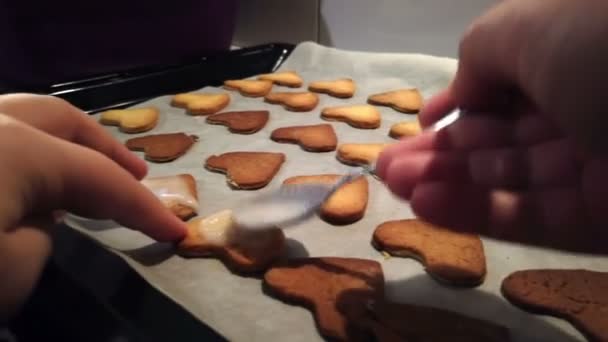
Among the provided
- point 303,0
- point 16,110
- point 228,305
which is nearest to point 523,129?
point 228,305

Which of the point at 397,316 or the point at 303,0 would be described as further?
the point at 303,0

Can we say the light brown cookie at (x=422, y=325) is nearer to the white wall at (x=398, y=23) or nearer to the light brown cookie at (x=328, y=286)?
the light brown cookie at (x=328, y=286)

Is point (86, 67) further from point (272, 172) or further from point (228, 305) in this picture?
point (228, 305)

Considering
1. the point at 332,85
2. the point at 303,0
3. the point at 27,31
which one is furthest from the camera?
the point at 303,0

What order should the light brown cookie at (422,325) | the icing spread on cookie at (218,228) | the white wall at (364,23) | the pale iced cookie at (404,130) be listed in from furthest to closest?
the white wall at (364,23)
the pale iced cookie at (404,130)
the icing spread on cookie at (218,228)
the light brown cookie at (422,325)

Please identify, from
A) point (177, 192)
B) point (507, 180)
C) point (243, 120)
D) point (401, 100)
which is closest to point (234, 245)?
point (177, 192)

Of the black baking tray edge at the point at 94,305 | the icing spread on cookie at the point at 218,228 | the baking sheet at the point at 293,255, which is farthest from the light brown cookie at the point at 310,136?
the black baking tray edge at the point at 94,305

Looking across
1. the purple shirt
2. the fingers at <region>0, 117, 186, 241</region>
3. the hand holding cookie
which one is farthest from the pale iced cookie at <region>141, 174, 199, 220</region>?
the purple shirt

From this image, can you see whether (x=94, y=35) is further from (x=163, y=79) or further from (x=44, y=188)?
(x=44, y=188)
